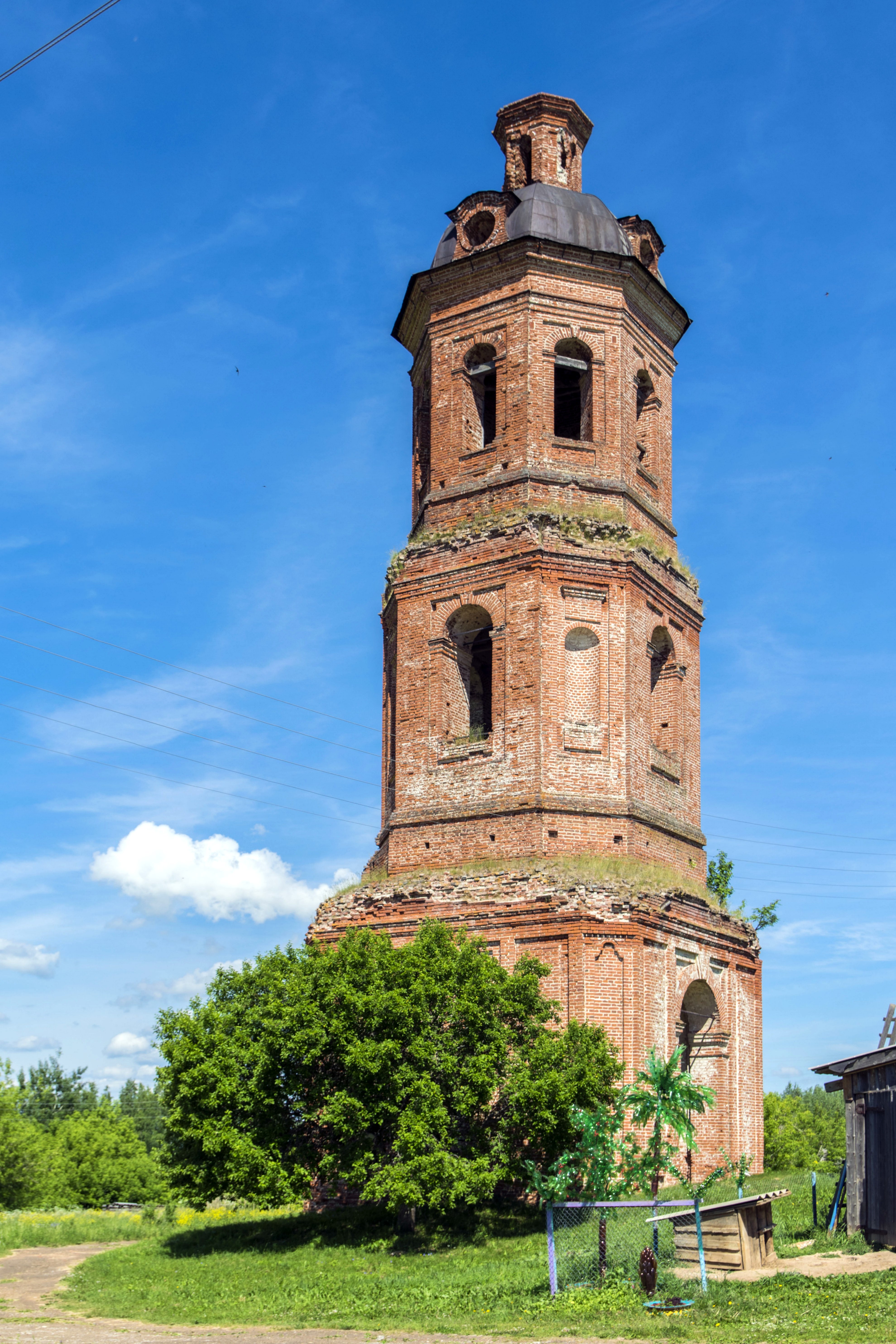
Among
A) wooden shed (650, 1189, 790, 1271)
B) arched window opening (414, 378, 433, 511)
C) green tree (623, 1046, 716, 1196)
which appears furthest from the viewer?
arched window opening (414, 378, 433, 511)

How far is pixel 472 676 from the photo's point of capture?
22922mm

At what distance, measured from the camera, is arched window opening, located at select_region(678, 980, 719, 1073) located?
21328mm

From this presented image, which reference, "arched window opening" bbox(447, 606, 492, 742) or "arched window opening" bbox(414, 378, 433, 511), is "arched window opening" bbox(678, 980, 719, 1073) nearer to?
"arched window opening" bbox(447, 606, 492, 742)

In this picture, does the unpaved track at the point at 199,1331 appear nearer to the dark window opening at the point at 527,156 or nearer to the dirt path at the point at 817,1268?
the dirt path at the point at 817,1268

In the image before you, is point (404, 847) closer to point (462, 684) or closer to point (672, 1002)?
point (462, 684)

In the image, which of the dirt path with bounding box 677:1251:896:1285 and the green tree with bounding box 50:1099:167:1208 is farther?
the green tree with bounding box 50:1099:167:1208

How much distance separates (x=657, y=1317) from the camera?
39.0 feet

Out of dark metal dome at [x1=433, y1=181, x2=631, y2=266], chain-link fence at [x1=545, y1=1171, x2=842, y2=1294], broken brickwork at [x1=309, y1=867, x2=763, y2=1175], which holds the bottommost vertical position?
chain-link fence at [x1=545, y1=1171, x2=842, y2=1294]

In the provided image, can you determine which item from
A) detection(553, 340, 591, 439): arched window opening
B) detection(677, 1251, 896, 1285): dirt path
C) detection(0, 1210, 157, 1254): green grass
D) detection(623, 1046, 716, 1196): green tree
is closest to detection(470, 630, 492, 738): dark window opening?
detection(553, 340, 591, 439): arched window opening

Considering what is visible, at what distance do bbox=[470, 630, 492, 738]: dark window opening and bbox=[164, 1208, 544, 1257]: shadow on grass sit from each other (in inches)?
321

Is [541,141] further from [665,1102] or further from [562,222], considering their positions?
[665,1102]

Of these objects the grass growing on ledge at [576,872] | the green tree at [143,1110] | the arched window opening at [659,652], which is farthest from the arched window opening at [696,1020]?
the green tree at [143,1110]

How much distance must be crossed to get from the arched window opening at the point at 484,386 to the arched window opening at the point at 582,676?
13.7 feet

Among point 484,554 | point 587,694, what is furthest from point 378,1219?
point 484,554
